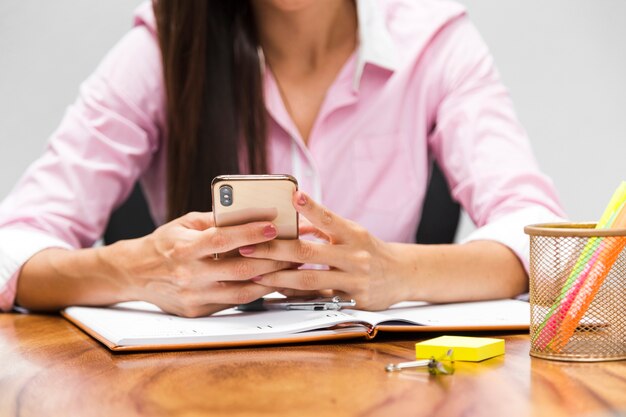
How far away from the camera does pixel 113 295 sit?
1160mm

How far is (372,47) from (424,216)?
0.35 m

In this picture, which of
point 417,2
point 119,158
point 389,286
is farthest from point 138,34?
point 389,286

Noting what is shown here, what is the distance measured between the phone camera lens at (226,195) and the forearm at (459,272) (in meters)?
0.25

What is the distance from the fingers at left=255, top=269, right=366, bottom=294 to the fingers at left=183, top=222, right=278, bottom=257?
0.06 m

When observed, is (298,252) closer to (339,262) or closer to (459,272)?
(339,262)

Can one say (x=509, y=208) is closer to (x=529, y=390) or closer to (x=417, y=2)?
(x=417, y=2)

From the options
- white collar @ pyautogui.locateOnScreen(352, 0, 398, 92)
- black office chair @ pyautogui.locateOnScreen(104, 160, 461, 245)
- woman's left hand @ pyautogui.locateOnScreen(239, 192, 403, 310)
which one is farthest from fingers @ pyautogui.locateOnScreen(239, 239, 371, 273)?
black office chair @ pyautogui.locateOnScreen(104, 160, 461, 245)

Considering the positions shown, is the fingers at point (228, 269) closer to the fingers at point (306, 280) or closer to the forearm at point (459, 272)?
the fingers at point (306, 280)

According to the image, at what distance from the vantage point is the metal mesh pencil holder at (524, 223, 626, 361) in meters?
0.80

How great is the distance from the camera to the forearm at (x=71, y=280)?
1160 mm

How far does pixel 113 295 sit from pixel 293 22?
2.28 feet

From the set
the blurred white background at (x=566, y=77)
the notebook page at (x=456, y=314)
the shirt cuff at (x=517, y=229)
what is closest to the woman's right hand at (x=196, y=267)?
the notebook page at (x=456, y=314)

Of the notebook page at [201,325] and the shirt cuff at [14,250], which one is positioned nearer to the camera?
the notebook page at [201,325]

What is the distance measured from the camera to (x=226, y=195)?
Answer: 954mm
